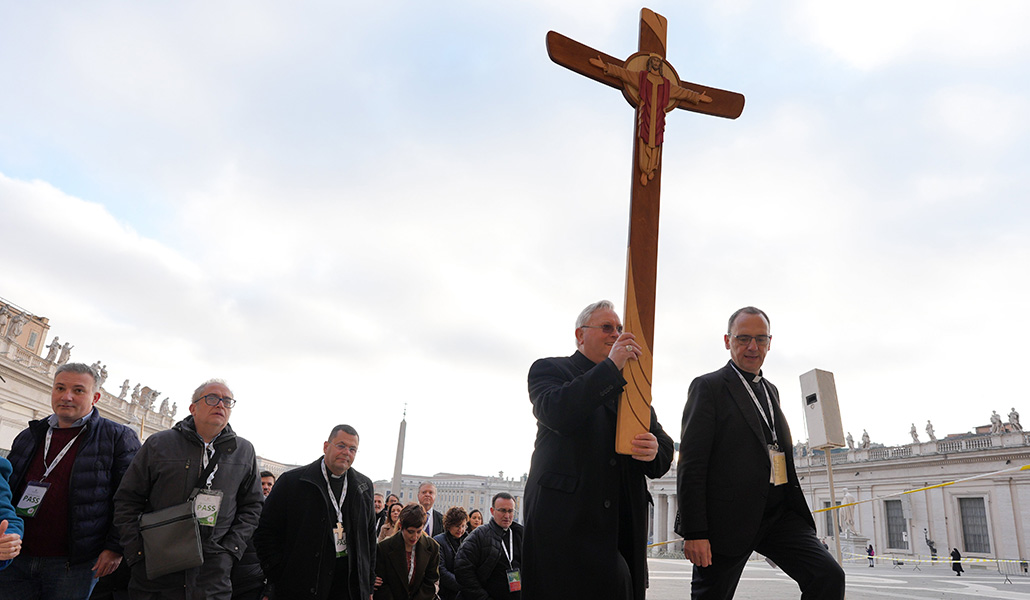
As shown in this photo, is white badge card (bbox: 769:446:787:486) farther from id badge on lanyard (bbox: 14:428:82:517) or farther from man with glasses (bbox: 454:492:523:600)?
id badge on lanyard (bbox: 14:428:82:517)

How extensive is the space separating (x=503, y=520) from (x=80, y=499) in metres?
4.16

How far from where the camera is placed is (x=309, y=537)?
5.02 meters

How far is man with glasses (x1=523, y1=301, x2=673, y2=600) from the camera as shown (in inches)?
102

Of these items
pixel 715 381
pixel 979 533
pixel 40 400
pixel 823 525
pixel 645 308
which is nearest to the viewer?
pixel 645 308

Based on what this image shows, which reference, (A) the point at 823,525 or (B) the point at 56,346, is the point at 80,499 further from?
(A) the point at 823,525

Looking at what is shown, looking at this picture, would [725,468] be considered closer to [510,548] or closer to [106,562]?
[106,562]

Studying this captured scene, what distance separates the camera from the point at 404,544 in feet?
22.3

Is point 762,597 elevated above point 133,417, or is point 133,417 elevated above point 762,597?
point 133,417

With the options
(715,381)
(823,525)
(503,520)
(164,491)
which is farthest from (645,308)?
(823,525)

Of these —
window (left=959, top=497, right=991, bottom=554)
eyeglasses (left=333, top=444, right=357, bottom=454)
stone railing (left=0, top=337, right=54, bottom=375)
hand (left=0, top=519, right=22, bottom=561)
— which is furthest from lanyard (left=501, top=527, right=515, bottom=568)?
window (left=959, top=497, right=991, bottom=554)

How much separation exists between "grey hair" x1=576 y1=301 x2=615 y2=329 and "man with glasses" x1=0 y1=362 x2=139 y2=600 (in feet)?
11.2

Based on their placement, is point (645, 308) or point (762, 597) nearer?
point (645, 308)

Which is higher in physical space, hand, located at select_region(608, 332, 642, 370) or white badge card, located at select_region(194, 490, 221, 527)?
hand, located at select_region(608, 332, 642, 370)

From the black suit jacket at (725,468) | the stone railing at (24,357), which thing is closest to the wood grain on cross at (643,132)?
the black suit jacket at (725,468)
